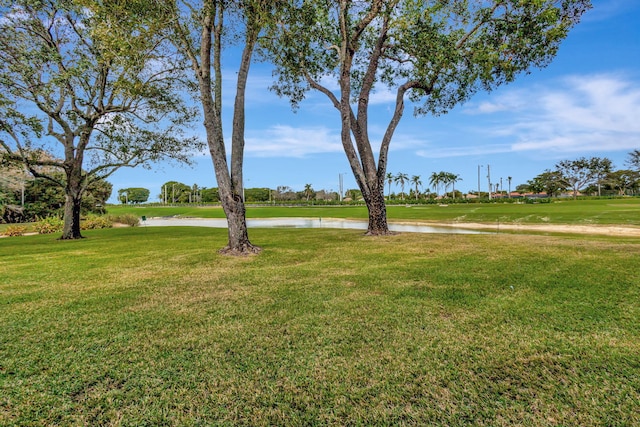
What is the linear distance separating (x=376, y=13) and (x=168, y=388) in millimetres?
11927

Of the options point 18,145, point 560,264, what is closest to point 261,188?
point 18,145

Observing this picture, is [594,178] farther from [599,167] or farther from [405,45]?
[405,45]

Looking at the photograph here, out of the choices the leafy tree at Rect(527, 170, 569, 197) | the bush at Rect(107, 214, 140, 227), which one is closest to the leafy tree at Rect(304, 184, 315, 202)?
the leafy tree at Rect(527, 170, 569, 197)

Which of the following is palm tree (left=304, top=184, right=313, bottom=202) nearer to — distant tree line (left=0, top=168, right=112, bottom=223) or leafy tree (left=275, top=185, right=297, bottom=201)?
leafy tree (left=275, top=185, right=297, bottom=201)

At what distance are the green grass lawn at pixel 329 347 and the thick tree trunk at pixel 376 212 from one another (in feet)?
19.0

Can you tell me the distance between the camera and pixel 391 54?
540 inches

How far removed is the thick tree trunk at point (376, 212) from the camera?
12.1 m

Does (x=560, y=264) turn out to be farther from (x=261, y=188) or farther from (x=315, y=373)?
(x=261, y=188)

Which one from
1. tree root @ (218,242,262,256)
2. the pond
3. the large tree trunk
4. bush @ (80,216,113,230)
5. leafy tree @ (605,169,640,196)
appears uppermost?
leafy tree @ (605,169,640,196)

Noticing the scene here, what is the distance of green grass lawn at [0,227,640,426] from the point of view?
238cm

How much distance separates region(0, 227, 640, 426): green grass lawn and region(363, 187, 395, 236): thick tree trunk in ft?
19.0

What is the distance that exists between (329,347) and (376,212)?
931cm

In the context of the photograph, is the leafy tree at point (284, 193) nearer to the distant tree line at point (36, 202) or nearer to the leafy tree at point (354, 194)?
the leafy tree at point (354, 194)

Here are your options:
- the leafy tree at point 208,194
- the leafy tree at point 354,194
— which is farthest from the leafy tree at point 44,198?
the leafy tree at point 208,194
